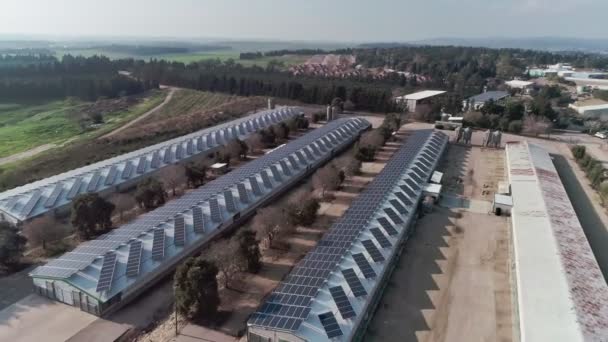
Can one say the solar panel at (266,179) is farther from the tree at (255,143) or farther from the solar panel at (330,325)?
the solar panel at (330,325)

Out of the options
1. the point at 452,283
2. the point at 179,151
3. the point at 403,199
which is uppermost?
the point at 179,151

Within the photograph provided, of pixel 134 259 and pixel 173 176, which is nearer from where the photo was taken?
pixel 134 259

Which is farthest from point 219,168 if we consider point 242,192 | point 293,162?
point 242,192

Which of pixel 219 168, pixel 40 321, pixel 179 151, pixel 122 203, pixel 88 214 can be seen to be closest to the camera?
pixel 40 321

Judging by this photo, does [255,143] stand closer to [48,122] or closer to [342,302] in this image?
[342,302]

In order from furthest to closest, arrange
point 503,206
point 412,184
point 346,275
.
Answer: point 412,184, point 503,206, point 346,275

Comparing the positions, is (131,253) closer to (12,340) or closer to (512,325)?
(12,340)

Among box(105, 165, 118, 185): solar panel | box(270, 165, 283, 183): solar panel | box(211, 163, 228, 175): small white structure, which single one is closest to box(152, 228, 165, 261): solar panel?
box(270, 165, 283, 183): solar panel
